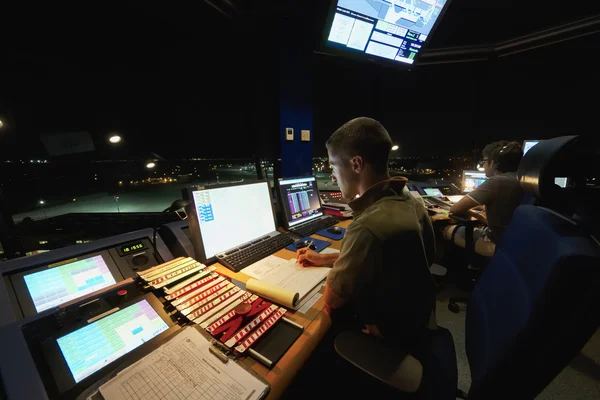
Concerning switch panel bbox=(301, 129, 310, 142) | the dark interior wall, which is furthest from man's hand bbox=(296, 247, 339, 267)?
the dark interior wall

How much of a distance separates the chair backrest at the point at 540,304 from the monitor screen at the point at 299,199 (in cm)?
133

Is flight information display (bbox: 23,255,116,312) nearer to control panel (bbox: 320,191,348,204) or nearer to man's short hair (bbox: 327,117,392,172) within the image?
man's short hair (bbox: 327,117,392,172)

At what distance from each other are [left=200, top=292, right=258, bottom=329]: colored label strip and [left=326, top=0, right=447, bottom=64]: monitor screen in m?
2.36

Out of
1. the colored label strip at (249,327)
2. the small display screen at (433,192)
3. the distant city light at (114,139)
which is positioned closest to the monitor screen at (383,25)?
the small display screen at (433,192)

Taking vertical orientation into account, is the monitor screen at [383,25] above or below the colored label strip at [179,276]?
above

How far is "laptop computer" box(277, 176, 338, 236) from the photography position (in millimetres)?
1790

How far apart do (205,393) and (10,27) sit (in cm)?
408

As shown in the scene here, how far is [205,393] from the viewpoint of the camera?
1.74 ft

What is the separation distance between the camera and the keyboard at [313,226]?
1724mm

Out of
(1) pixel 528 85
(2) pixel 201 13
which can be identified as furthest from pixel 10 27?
(1) pixel 528 85

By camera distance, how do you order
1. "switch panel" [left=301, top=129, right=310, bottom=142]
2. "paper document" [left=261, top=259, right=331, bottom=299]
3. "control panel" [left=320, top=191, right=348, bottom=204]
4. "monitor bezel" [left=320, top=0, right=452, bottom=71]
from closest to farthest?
"paper document" [left=261, top=259, right=331, bottom=299], "monitor bezel" [left=320, top=0, right=452, bottom=71], "switch panel" [left=301, top=129, right=310, bottom=142], "control panel" [left=320, top=191, right=348, bottom=204]

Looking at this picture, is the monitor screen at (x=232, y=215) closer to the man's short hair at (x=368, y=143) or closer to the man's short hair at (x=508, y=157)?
the man's short hair at (x=368, y=143)

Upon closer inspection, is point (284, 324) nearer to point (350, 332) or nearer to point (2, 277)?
point (350, 332)

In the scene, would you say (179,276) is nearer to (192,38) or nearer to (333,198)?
(333,198)
